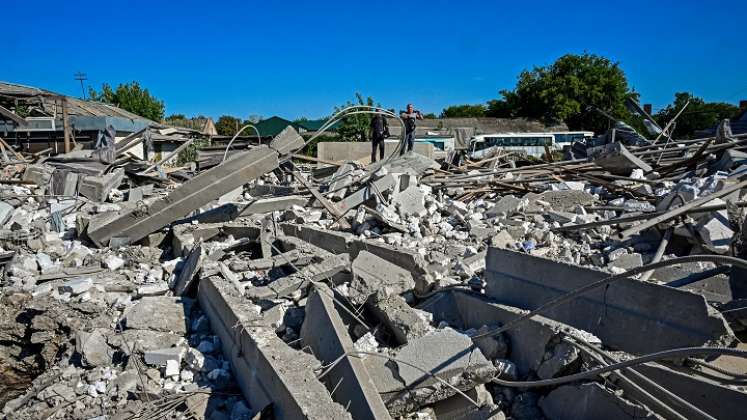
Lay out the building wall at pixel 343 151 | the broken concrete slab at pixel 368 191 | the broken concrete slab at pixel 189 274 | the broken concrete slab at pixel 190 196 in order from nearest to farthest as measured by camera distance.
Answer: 1. the broken concrete slab at pixel 189 274
2. the broken concrete slab at pixel 190 196
3. the broken concrete slab at pixel 368 191
4. the building wall at pixel 343 151

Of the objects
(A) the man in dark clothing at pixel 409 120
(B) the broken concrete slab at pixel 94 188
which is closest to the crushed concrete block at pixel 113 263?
(B) the broken concrete slab at pixel 94 188

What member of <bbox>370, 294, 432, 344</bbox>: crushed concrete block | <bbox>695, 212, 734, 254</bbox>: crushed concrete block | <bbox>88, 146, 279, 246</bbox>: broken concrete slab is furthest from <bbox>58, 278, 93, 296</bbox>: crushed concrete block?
<bbox>695, 212, 734, 254</bbox>: crushed concrete block

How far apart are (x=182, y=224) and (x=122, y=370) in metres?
3.27

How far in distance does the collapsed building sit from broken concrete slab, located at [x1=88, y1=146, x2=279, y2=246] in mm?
28

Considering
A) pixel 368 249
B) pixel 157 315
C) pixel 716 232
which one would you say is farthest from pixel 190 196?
pixel 716 232

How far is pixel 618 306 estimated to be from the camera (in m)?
3.14

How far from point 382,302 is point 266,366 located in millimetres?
1106

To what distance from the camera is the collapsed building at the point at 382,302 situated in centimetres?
279

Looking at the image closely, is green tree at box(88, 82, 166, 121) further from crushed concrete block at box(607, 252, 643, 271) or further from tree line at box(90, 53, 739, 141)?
crushed concrete block at box(607, 252, 643, 271)

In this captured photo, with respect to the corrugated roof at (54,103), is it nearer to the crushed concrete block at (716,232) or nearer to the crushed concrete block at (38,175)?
the crushed concrete block at (38,175)

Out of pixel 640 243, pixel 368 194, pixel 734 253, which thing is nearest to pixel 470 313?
pixel 734 253

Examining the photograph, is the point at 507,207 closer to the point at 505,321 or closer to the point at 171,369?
the point at 505,321

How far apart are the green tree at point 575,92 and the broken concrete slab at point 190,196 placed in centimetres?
3852

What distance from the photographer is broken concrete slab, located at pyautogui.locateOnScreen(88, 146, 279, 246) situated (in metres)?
6.19
